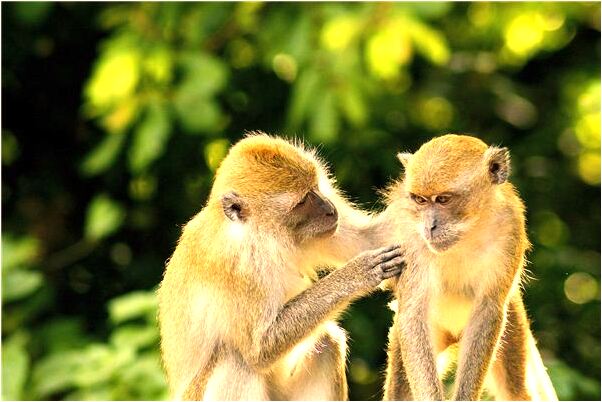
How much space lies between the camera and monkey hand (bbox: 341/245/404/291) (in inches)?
177

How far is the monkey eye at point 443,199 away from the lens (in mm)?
4410

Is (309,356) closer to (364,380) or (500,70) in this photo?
(364,380)

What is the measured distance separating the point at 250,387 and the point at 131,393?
2.53 m

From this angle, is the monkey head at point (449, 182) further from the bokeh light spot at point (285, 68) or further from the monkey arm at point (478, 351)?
the bokeh light spot at point (285, 68)

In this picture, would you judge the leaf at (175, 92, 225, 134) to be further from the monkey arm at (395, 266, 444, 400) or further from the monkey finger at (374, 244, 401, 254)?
the monkey arm at (395, 266, 444, 400)

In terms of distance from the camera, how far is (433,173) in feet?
14.3

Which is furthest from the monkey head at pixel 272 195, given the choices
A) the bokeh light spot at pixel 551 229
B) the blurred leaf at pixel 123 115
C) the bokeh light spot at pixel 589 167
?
the bokeh light spot at pixel 589 167

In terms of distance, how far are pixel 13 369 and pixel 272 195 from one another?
12.8 feet

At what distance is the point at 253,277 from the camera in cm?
504

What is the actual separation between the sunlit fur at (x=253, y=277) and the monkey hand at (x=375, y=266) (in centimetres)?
41

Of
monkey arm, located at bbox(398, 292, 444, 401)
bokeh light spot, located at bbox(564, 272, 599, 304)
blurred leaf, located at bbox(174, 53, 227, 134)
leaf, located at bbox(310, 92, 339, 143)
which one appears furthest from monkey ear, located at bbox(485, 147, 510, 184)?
bokeh light spot, located at bbox(564, 272, 599, 304)

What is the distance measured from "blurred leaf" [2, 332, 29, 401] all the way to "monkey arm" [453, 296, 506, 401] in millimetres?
4288

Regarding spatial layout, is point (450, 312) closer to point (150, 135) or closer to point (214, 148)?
point (150, 135)

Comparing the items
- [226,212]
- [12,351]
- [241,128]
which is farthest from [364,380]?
[226,212]
